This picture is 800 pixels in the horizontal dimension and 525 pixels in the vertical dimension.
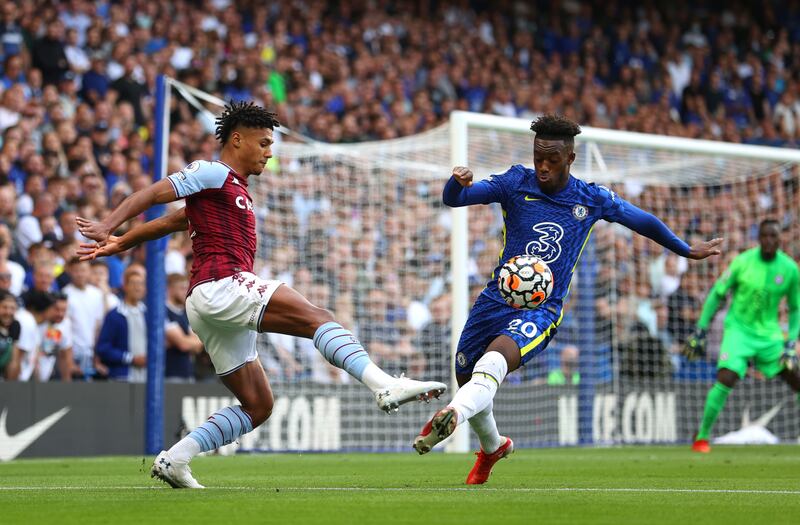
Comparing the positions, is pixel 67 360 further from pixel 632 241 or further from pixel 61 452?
pixel 632 241

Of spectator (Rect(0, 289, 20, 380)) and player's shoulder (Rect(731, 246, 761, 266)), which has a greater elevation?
player's shoulder (Rect(731, 246, 761, 266))

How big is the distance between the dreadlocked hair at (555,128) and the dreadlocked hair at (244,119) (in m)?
1.73

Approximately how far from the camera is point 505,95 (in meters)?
24.4

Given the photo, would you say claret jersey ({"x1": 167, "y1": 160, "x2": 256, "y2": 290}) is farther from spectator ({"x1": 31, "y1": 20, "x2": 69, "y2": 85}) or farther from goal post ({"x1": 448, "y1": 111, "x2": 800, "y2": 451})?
spectator ({"x1": 31, "y1": 20, "x2": 69, "y2": 85})

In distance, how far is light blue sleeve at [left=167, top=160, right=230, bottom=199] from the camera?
7438 mm

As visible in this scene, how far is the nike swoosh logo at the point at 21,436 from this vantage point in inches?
540

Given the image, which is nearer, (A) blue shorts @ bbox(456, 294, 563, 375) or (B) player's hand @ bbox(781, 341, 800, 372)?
(A) blue shorts @ bbox(456, 294, 563, 375)

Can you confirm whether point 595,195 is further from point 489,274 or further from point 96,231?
point 489,274

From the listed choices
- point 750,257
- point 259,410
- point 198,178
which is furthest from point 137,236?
point 750,257

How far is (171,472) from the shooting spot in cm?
770

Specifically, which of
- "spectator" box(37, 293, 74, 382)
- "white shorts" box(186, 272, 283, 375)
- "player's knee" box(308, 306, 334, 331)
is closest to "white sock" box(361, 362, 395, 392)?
"player's knee" box(308, 306, 334, 331)

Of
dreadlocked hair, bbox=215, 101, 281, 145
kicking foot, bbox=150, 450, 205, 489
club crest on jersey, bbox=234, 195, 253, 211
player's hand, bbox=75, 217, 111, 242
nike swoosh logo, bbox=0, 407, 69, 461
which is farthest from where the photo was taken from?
nike swoosh logo, bbox=0, 407, 69, 461

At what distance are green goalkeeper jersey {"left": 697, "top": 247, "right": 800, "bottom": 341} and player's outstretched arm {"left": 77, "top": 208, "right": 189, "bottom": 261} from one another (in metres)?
8.55

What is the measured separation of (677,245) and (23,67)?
12.0 m
